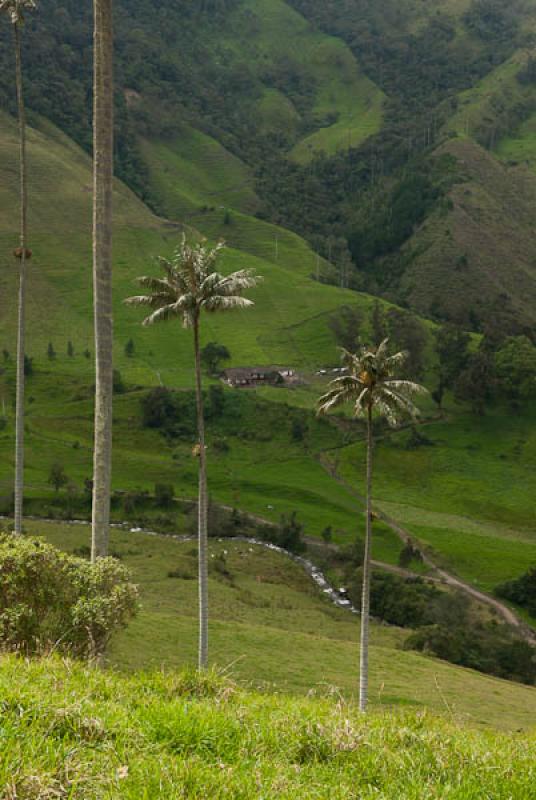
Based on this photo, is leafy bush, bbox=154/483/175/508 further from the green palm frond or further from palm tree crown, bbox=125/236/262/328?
the green palm frond

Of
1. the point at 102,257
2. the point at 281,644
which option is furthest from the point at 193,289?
the point at 281,644

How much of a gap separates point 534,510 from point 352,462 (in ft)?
90.6

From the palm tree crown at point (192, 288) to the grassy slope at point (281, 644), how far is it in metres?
13.5

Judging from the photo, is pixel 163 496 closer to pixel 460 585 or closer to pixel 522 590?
pixel 460 585

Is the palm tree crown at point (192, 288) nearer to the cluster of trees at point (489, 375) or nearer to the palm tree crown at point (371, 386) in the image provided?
the palm tree crown at point (371, 386)

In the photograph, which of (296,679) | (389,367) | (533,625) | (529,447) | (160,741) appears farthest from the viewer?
(529,447)

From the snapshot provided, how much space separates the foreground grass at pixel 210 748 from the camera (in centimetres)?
624

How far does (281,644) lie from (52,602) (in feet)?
99.6

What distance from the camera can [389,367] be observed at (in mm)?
32344

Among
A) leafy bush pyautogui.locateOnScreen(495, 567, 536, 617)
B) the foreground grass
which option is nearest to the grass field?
leafy bush pyautogui.locateOnScreen(495, 567, 536, 617)

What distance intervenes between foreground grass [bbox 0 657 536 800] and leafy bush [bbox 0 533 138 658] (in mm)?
5021

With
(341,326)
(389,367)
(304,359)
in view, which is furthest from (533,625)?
(341,326)

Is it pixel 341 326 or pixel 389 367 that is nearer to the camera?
pixel 389 367

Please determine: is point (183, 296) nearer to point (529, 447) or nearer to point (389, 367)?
point (389, 367)
